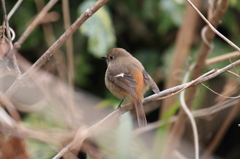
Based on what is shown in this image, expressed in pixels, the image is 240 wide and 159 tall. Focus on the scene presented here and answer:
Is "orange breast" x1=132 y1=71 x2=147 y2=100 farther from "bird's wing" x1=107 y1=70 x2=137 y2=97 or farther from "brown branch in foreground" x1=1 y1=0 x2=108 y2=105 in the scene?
"brown branch in foreground" x1=1 y1=0 x2=108 y2=105

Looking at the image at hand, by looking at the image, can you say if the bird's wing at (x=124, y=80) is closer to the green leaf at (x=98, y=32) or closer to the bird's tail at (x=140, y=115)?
the bird's tail at (x=140, y=115)

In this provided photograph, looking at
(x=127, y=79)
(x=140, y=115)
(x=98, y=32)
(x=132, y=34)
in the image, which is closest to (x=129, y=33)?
(x=132, y=34)

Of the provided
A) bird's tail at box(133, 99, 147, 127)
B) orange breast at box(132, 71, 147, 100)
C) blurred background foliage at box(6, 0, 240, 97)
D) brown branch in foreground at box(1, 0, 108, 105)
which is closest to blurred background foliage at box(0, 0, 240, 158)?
blurred background foliage at box(6, 0, 240, 97)

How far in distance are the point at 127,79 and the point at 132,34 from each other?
127cm

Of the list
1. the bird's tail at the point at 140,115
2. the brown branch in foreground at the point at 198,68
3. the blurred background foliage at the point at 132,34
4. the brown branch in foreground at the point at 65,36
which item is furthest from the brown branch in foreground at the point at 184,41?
the brown branch in foreground at the point at 65,36

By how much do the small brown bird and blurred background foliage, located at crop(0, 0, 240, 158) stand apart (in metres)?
0.28

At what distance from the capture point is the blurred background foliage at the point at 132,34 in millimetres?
3463

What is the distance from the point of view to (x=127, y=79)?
271cm

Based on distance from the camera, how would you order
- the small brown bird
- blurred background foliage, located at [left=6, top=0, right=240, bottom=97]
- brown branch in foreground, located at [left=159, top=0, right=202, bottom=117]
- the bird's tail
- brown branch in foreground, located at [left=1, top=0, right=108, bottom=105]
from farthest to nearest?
blurred background foliage, located at [left=6, top=0, right=240, bottom=97]
brown branch in foreground, located at [left=159, top=0, right=202, bottom=117]
the small brown bird
the bird's tail
brown branch in foreground, located at [left=1, top=0, right=108, bottom=105]

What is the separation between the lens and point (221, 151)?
3953 mm

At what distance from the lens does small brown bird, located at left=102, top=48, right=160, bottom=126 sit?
2563 mm

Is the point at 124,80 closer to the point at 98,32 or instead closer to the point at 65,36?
the point at 98,32

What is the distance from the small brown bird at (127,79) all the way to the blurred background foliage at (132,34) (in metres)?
0.28

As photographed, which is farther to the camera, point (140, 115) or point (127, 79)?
point (127, 79)
